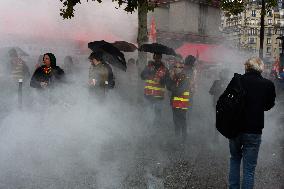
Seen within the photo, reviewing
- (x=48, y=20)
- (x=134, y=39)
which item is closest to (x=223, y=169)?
(x=48, y=20)

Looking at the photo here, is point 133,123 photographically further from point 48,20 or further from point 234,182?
point 234,182

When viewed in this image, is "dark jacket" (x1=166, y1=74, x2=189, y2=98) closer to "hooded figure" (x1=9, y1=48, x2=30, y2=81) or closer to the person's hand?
the person's hand

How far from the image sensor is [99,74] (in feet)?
27.3

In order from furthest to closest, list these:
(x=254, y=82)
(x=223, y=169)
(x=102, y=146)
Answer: (x=102, y=146) → (x=223, y=169) → (x=254, y=82)

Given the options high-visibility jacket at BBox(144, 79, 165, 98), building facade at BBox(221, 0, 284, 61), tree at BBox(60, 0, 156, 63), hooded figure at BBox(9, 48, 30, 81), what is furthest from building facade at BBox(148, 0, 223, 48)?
building facade at BBox(221, 0, 284, 61)

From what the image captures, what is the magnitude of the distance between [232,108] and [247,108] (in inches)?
8.0

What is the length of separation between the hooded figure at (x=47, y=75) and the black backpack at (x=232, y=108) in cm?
378

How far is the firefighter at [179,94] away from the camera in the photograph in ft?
25.4

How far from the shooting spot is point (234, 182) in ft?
15.8

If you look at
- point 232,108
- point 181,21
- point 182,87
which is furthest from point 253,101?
point 181,21

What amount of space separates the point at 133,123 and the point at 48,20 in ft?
9.40

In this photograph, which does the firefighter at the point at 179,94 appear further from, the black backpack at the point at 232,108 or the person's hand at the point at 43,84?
the black backpack at the point at 232,108

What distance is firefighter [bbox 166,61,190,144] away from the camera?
25.4ft

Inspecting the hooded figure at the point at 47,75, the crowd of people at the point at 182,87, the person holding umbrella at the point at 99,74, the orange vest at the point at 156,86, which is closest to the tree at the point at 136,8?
the crowd of people at the point at 182,87
